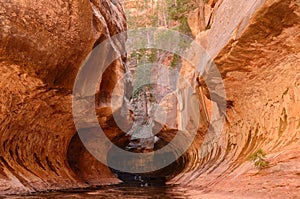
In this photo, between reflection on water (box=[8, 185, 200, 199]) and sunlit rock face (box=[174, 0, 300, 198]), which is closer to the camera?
sunlit rock face (box=[174, 0, 300, 198])

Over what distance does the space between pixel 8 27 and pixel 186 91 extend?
30.7ft

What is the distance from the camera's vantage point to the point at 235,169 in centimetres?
683

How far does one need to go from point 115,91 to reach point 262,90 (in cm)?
545

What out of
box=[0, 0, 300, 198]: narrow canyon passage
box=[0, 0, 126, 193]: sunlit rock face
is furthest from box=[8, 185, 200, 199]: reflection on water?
box=[0, 0, 126, 193]: sunlit rock face

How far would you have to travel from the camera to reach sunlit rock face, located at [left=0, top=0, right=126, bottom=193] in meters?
6.37

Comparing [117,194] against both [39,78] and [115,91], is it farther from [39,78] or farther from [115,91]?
[115,91]

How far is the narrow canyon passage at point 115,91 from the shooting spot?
18.0 feet

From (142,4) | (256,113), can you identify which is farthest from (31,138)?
(142,4)

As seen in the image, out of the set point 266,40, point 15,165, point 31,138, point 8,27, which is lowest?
point 15,165

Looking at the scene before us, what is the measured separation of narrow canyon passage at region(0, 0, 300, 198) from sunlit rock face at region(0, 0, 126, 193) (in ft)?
0.08

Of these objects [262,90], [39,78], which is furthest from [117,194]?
[262,90]

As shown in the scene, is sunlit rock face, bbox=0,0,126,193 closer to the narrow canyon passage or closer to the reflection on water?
the narrow canyon passage

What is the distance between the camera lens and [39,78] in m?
7.28

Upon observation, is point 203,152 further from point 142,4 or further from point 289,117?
point 142,4
